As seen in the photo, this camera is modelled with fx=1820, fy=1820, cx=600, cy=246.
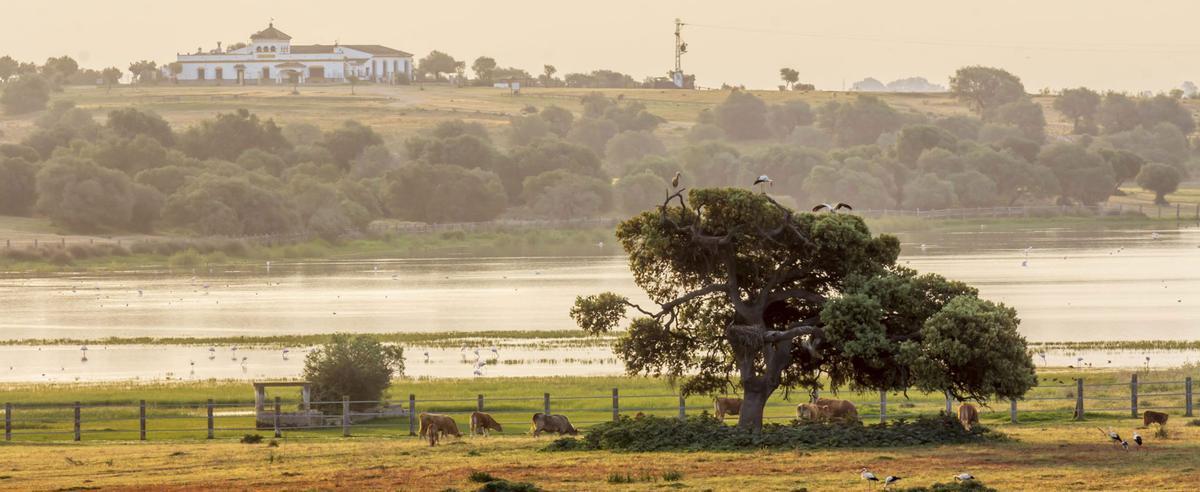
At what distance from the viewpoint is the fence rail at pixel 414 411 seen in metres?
A: 42.4

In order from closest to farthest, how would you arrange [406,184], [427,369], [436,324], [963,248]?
1. [427,369]
2. [436,324]
3. [963,248]
4. [406,184]

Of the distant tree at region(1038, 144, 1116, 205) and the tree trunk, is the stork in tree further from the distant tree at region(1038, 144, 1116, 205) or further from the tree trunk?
the distant tree at region(1038, 144, 1116, 205)

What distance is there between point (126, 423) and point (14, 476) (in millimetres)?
13002

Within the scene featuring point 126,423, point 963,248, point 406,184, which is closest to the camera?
point 126,423

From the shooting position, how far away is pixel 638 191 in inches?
7318

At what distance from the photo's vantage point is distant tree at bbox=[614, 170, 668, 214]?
18538 centimetres

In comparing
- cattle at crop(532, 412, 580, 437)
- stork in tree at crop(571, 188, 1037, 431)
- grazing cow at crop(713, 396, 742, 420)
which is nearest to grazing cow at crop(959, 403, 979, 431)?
stork in tree at crop(571, 188, 1037, 431)

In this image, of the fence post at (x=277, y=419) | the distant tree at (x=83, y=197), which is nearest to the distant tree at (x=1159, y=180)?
the distant tree at (x=83, y=197)

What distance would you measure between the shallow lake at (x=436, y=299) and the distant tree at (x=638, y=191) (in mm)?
40427

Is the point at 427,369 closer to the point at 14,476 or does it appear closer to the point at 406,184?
the point at 14,476

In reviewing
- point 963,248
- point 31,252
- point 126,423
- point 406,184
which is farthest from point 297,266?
point 126,423

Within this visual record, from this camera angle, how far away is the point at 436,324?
3312 inches

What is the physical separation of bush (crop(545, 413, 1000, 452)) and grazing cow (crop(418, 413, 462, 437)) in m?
2.96

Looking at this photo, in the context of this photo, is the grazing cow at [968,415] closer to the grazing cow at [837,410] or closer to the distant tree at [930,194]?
the grazing cow at [837,410]
